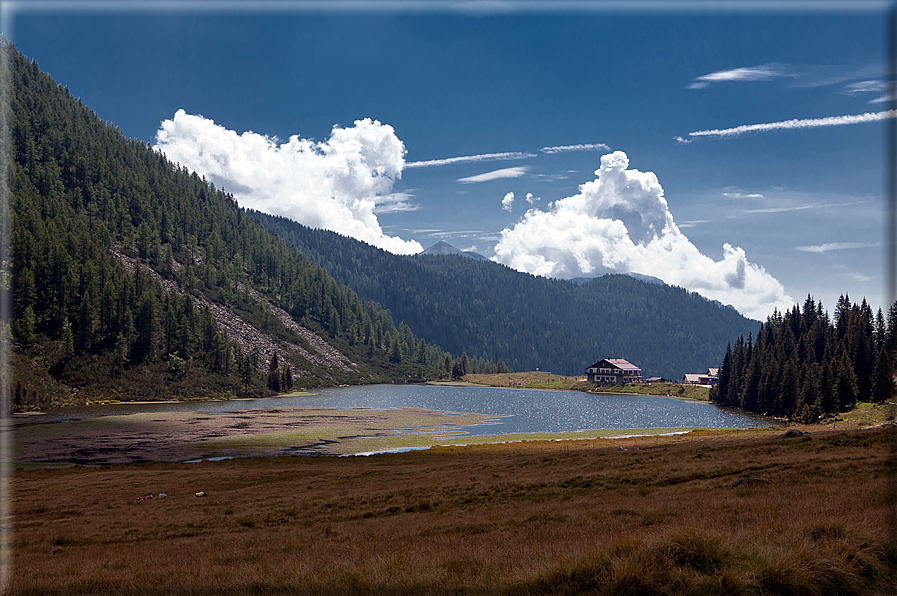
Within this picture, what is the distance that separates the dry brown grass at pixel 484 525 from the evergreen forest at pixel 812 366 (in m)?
54.0

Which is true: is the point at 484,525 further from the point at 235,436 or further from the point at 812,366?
the point at 812,366

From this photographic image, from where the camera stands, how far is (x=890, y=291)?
30.9 ft

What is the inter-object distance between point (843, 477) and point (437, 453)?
1755 inches

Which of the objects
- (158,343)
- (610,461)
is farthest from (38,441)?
(158,343)

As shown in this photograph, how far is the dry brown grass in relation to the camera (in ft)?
36.9

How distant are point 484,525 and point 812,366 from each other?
128 m

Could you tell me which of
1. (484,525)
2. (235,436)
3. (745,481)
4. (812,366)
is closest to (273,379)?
(235,436)

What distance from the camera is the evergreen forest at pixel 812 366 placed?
340 feet

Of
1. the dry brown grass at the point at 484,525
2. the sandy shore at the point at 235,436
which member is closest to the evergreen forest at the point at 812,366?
the sandy shore at the point at 235,436

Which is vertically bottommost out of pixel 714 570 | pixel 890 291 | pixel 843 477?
pixel 843 477

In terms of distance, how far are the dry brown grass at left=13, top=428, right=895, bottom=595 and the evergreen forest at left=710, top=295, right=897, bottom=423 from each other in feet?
177

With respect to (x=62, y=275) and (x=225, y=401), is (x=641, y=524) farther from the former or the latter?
(x=62, y=275)

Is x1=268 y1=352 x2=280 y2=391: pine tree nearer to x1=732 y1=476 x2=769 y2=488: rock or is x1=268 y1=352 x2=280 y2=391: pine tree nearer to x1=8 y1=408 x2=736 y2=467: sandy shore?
x1=8 y1=408 x2=736 y2=467: sandy shore

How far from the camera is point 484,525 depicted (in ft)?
74.3
